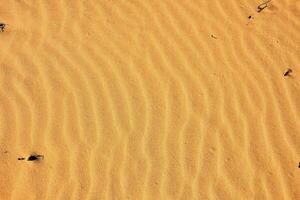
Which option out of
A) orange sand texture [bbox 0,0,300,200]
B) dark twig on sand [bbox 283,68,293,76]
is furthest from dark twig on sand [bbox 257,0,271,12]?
dark twig on sand [bbox 283,68,293,76]


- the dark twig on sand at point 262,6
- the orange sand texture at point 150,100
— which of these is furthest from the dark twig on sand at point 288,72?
the dark twig on sand at point 262,6

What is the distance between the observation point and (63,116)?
4875mm

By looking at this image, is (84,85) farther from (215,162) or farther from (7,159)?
(215,162)

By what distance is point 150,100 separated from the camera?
495 cm

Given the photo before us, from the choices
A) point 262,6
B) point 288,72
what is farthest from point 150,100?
point 262,6

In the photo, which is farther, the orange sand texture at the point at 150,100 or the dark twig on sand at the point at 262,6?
the dark twig on sand at the point at 262,6

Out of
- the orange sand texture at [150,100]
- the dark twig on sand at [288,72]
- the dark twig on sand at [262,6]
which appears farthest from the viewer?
the dark twig on sand at [262,6]

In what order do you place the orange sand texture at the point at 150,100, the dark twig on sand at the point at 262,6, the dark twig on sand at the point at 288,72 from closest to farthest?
the orange sand texture at the point at 150,100 < the dark twig on sand at the point at 288,72 < the dark twig on sand at the point at 262,6

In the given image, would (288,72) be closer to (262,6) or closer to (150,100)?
(262,6)

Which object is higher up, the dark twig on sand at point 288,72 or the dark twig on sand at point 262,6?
the dark twig on sand at point 262,6

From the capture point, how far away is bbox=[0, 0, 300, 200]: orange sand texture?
4.47 metres

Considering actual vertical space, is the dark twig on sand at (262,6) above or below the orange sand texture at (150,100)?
above

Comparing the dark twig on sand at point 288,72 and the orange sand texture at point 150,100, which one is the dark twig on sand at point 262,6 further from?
the dark twig on sand at point 288,72

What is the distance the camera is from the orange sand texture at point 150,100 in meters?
4.47
